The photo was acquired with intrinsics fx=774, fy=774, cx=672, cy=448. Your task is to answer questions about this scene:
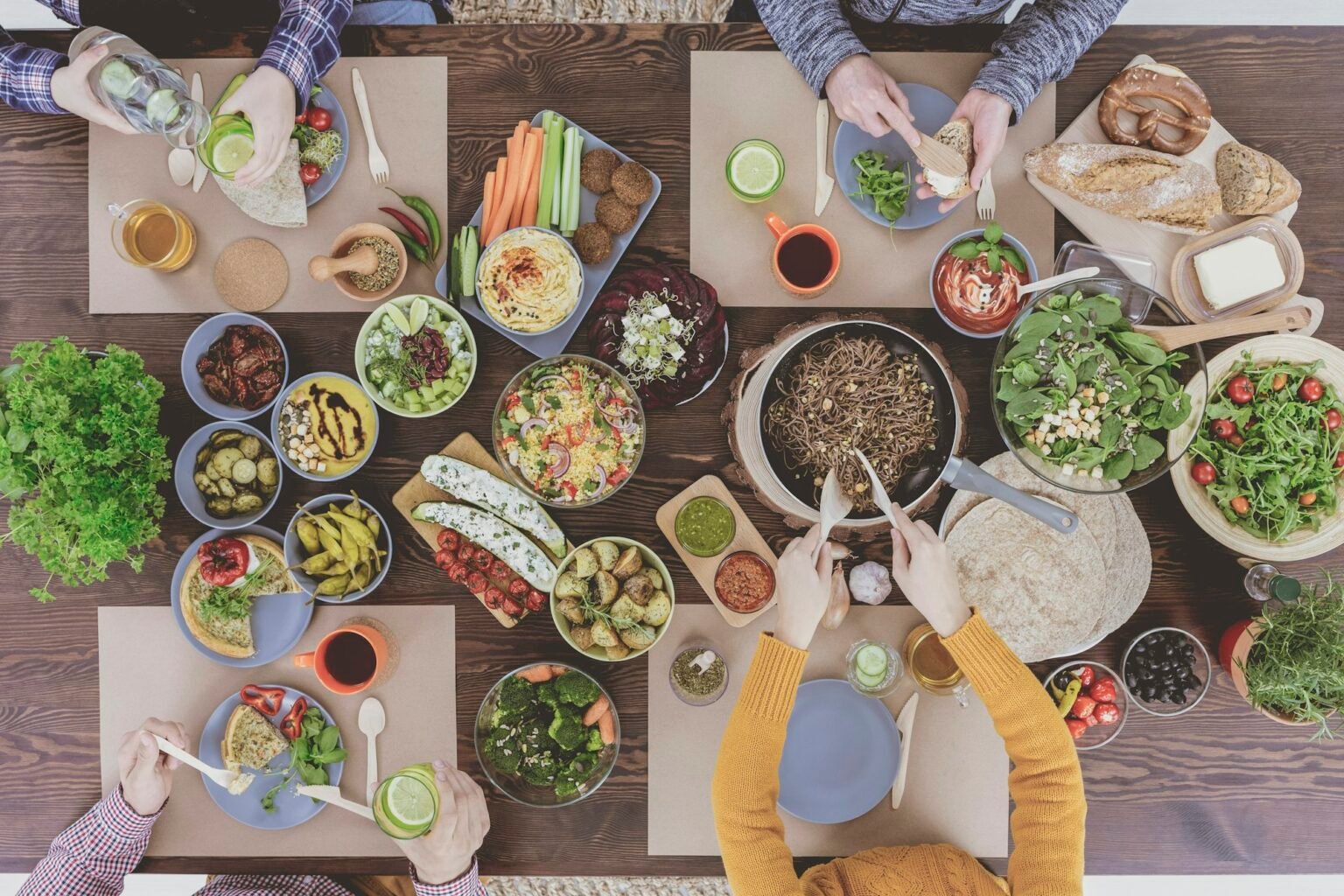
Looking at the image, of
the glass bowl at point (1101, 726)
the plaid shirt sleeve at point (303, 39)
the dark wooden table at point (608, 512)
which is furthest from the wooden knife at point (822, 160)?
the glass bowl at point (1101, 726)

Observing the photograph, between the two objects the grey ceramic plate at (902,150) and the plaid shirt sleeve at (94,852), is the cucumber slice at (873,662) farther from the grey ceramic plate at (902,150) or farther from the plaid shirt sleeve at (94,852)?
the plaid shirt sleeve at (94,852)

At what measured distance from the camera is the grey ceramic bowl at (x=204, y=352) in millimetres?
2100

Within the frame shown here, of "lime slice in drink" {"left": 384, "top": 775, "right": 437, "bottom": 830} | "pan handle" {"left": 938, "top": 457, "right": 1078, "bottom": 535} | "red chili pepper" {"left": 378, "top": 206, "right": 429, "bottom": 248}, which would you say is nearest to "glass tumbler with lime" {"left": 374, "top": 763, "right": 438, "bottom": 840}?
"lime slice in drink" {"left": 384, "top": 775, "right": 437, "bottom": 830}

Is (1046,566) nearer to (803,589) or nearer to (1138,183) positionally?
(803,589)

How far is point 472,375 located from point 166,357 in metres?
0.90

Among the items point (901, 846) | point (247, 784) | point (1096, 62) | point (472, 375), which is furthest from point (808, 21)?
point (247, 784)

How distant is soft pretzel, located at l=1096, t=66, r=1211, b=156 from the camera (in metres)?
2.07

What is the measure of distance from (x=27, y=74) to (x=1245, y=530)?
3.47 metres

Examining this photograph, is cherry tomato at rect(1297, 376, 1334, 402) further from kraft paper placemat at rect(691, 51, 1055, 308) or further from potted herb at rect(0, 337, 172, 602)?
potted herb at rect(0, 337, 172, 602)

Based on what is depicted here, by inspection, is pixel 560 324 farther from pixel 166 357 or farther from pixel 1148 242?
pixel 1148 242

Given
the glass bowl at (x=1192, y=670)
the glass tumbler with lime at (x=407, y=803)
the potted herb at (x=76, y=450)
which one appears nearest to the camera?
the potted herb at (x=76, y=450)

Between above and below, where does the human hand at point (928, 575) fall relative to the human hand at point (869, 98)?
below

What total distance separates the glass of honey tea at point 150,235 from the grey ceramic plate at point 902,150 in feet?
Result: 6.00

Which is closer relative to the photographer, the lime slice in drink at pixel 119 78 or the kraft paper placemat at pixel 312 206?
the lime slice in drink at pixel 119 78
